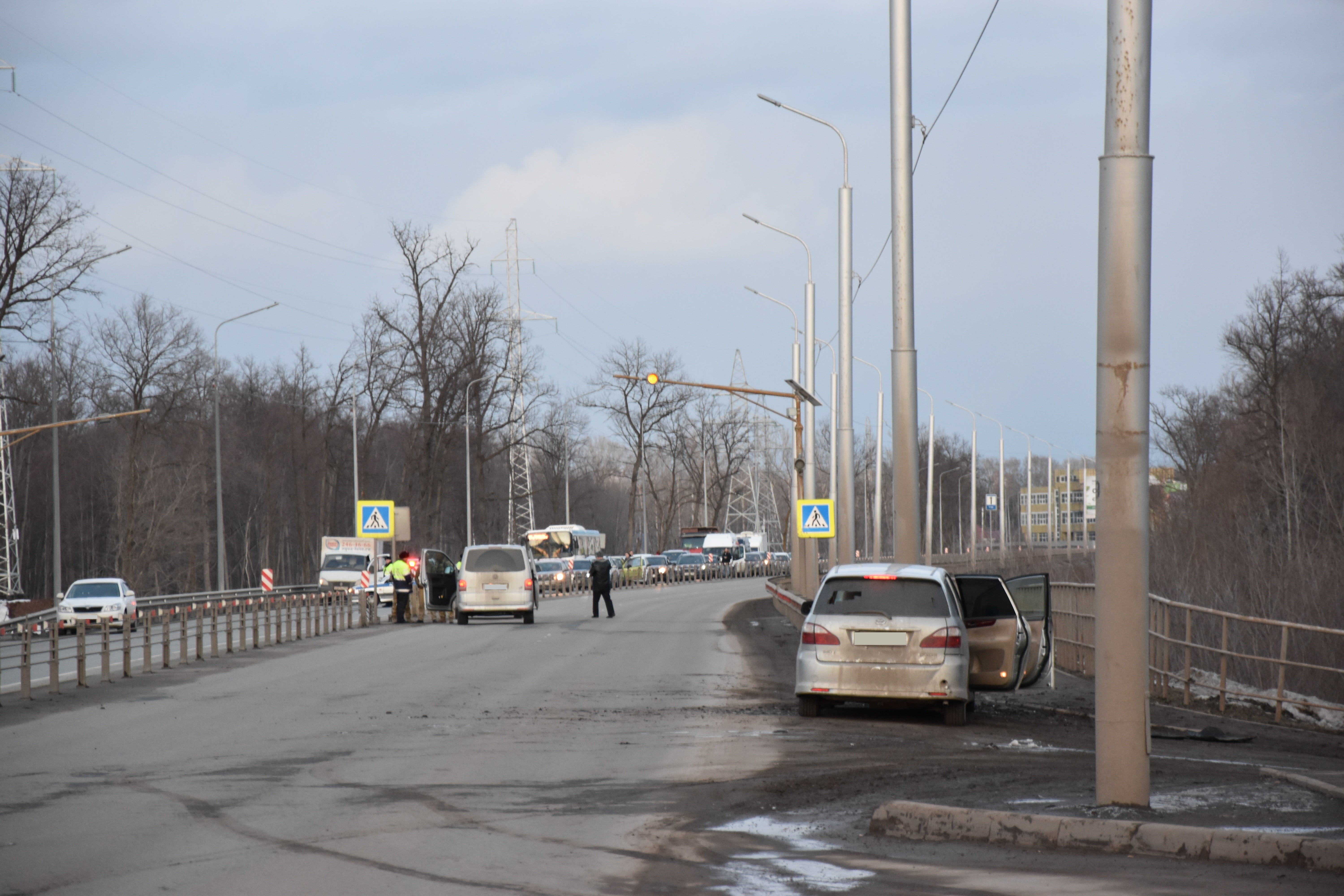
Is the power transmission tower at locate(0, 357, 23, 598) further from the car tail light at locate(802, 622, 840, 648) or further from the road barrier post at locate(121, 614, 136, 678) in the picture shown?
the car tail light at locate(802, 622, 840, 648)

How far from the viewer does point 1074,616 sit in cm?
2058

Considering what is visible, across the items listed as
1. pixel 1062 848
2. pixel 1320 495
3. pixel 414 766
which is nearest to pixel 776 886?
pixel 1062 848

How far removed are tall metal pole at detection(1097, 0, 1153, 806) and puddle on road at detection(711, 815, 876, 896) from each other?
1925mm

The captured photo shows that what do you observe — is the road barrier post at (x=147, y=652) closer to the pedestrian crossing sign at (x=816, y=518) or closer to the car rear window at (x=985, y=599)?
the car rear window at (x=985, y=599)

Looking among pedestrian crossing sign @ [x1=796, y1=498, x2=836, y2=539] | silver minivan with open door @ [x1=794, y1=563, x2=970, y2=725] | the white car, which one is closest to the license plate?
silver minivan with open door @ [x1=794, y1=563, x2=970, y2=725]

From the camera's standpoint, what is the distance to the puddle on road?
6.70 m

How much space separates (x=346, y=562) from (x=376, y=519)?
2136 cm

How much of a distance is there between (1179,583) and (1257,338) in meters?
26.2

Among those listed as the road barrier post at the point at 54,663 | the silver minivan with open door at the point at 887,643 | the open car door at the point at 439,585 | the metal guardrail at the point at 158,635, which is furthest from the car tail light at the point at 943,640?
the open car door at the point at 439,585

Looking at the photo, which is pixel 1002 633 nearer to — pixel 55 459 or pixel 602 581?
pixel 602 581

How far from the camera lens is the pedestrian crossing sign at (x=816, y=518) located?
36.2m

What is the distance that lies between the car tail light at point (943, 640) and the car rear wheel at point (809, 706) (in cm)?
131

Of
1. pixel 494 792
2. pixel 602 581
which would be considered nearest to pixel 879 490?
pixel 602 581

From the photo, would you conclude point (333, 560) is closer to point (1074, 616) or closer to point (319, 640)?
point (319, 640)
